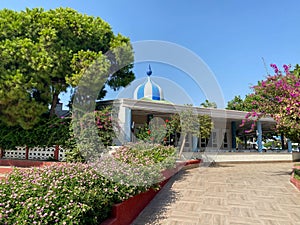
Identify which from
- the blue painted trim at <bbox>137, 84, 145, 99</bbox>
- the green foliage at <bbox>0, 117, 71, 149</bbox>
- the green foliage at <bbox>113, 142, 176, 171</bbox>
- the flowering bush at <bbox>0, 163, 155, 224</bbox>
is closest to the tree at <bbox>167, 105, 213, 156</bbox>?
the green foliage at <bbox>113, 142, 176, 171</bbox>

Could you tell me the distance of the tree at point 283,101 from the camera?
7.11 metres

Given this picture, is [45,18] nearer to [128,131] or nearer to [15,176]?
[128,131]

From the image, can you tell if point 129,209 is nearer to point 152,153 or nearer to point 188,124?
point 152,153

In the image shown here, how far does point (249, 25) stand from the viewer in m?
8.91

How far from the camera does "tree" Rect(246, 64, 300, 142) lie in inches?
280

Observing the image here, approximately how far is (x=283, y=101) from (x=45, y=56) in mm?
8792

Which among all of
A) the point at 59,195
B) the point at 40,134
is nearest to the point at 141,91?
the point at 40,134

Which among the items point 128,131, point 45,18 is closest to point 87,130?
point 128,131

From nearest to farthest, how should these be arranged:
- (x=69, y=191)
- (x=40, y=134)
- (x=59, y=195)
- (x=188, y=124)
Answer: (x=59, y=195), (x=69, y=191), (x=40, y=134), (x=188, y=124)

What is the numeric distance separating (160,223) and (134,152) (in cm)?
280

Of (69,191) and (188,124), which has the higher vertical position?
(188,124)

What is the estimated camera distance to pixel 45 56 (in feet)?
25.9

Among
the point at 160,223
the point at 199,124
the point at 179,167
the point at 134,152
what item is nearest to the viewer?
the point at 160,223

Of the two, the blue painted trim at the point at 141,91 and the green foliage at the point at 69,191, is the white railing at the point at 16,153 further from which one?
the blue painted trim at the point at 141,91
